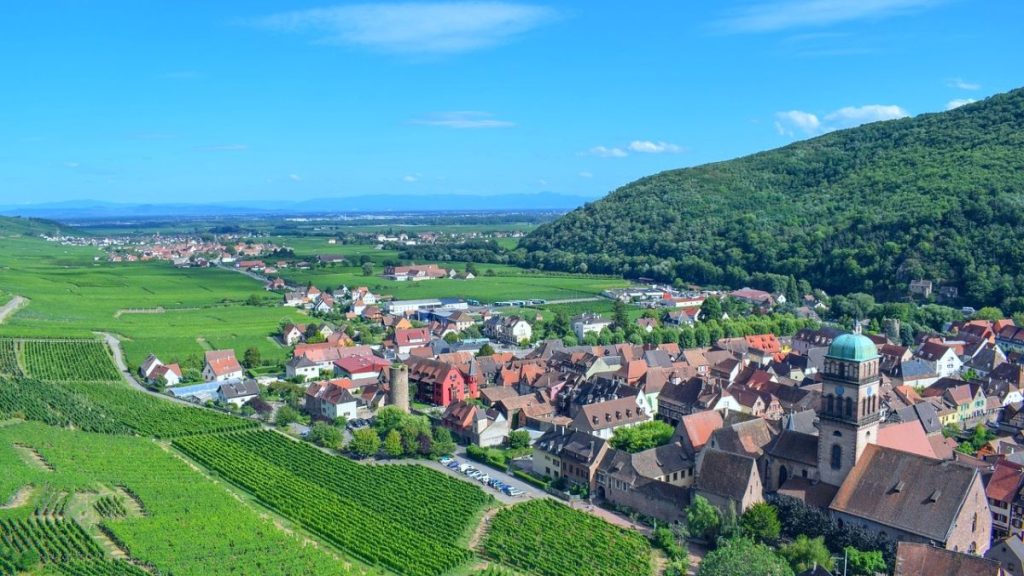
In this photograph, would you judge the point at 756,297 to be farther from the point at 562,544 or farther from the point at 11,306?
the point at 11,306

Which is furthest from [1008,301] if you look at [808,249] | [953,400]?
[953,400]

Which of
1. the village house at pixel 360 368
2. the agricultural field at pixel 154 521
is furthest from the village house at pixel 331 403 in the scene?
the agricultural field at pixel 154 521

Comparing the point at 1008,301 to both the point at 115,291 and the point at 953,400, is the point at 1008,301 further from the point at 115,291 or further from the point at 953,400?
the point at 115,291

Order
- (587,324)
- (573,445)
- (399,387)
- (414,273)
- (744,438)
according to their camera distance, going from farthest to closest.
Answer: (414,273) < (587,324) < (399,387) < (573,445) < (744,438)

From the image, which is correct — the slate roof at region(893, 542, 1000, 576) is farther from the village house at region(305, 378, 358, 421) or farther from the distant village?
the village house at region(305, 378, 358, 421)

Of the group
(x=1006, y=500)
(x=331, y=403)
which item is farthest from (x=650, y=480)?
(x=331, y=403)
